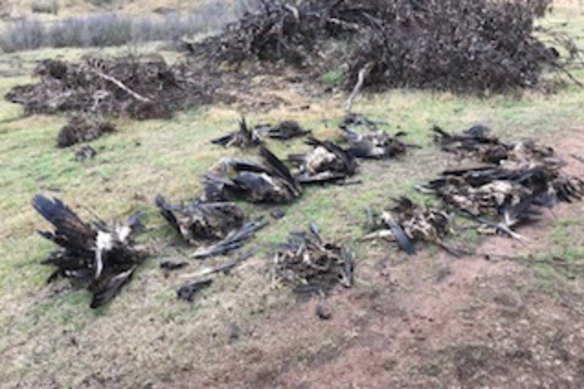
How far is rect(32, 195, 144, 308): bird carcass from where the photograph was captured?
3377 mm

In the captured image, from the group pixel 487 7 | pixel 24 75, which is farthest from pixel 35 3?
pixel 487 7

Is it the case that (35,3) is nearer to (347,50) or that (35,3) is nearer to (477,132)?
(347,50)

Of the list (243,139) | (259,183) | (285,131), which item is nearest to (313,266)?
(259,183)

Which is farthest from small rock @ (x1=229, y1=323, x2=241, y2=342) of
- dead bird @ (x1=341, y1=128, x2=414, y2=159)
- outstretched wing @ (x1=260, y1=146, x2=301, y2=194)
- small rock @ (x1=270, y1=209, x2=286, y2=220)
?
dead bird @ (x1=341, y1=128, x2=414, y2=159)

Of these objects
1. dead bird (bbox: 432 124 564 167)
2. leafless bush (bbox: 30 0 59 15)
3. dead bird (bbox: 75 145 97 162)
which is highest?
dead bird (bbox: 432 124 564 167)

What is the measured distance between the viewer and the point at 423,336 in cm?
275

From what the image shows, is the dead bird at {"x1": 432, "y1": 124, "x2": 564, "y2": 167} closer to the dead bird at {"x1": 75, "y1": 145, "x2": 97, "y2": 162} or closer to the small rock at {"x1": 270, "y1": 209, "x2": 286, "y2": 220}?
the small rock at {"x1": 270, "y1": 209, "x2": 286, "y2": 220}

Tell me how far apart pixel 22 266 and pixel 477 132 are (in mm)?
4733

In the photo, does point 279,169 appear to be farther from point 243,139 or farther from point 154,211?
point 243,139

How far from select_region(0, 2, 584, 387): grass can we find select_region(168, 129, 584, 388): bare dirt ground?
19 cm

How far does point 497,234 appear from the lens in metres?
3.71

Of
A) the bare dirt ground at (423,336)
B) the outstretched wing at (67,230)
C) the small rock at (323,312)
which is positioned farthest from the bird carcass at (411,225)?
the outstretched wing at (67,230)

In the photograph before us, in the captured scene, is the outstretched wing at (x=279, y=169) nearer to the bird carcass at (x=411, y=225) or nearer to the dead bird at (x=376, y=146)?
the bird carcass at (x=411, y=225)

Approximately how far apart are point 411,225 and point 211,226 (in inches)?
60.9
